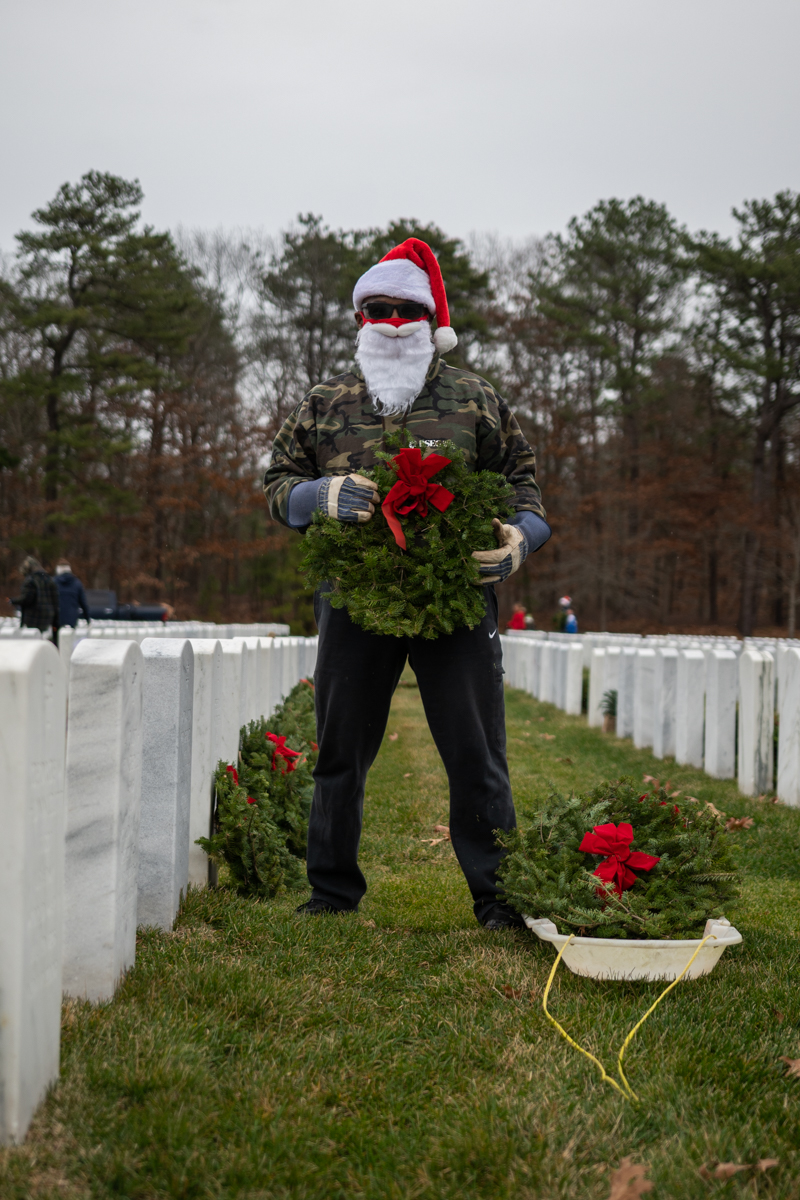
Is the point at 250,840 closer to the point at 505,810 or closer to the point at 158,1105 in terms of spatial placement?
the point at 505,810

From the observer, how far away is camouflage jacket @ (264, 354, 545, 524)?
337 centimetres

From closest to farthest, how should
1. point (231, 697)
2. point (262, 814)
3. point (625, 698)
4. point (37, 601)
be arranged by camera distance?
point (262, 814), point (231, 697), point (625, 698), point (37, 601)

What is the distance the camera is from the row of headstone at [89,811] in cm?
173

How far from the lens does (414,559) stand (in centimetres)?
309

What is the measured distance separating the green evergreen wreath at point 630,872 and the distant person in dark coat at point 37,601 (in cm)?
1093

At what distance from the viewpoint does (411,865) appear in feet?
15.0

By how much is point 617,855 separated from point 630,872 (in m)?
0.06

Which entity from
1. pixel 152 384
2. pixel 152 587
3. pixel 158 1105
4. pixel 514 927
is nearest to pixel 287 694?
pixel 514 927

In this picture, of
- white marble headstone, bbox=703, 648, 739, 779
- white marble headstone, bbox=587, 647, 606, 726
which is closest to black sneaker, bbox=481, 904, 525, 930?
white marble headstone, bbox=703, 648, 739, 779

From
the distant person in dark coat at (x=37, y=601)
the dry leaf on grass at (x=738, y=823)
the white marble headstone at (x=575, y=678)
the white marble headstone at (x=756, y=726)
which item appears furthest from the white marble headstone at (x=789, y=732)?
the distant person in dark coat at (x=37, y=601)

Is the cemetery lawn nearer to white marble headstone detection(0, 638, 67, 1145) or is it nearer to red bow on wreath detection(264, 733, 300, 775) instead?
white marble headstone detection(0, 638, 67, 1145)

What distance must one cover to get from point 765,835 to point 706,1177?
3700 mm

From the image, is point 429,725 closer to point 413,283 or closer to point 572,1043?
point 572,1043

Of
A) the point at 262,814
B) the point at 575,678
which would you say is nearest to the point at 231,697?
the point at 262,814
